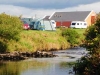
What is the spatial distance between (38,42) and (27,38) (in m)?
2.74

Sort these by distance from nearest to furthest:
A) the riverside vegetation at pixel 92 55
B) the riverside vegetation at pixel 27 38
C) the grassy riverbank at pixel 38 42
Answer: the riverside vegetation at pixel 92 55 → the riverside vegetation at pixel 27 38 → the grassy riverbank at pixel 38 42

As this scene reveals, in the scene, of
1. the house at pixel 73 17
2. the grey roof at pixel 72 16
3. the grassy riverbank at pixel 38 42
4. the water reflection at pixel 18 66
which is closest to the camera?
the water reflection at pixel 18 66

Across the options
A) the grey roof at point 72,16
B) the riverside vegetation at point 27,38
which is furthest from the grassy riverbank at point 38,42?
the grey roof at point 72,16

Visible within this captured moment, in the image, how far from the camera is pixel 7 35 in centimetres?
6512

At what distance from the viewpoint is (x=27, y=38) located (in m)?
77.7

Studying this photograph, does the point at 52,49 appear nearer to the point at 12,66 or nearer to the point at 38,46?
the point at 38,46

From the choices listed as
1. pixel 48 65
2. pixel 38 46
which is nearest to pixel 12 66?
pixel 48 65

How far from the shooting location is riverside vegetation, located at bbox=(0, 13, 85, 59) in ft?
213

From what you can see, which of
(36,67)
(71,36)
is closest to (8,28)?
(36,67)

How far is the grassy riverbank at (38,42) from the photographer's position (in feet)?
235

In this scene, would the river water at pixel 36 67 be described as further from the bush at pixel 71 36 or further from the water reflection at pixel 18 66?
the bush at pixel 71 36

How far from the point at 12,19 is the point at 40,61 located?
519 inches

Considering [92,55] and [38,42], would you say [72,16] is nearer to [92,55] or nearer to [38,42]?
[38,42]

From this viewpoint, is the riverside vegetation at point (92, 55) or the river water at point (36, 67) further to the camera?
the river water at point (36, 67)
